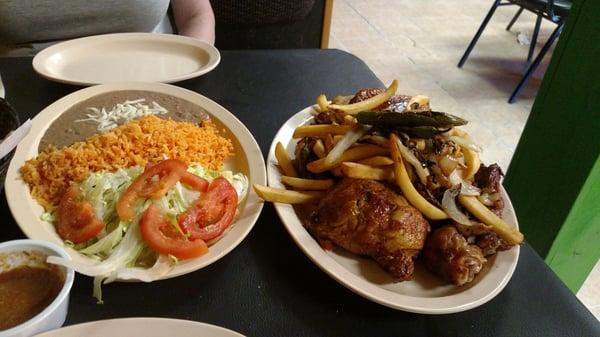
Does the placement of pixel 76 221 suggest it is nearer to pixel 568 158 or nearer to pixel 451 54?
pixel 568 158

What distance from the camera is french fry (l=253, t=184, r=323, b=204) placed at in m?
1.30

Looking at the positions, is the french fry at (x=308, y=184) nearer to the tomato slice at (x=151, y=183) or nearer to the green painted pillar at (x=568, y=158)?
the tomato slice at (x=151, y=183)

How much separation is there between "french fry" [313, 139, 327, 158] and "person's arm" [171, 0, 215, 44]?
3.60 ft

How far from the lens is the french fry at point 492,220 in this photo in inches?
49.4

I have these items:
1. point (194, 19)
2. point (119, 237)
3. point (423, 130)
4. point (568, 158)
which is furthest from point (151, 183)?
point (568, 158)

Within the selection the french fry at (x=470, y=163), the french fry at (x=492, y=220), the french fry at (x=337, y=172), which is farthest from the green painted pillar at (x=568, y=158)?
the french fry at (x=337, y=172)

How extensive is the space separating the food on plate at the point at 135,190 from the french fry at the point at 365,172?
1.02 ft

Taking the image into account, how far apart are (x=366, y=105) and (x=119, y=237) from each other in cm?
82

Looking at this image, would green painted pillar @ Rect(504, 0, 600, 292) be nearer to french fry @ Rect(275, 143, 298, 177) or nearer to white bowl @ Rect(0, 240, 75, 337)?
french fry @ Rect(275, 143, 298, 177)

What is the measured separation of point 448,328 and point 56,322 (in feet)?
2.82

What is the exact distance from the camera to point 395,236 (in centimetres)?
120

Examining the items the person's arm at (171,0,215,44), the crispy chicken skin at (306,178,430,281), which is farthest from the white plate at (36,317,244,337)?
the person's arm at (171,0,215,44)

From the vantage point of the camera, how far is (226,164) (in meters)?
1.56

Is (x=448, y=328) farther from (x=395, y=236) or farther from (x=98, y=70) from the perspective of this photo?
(x=98, y=70)
